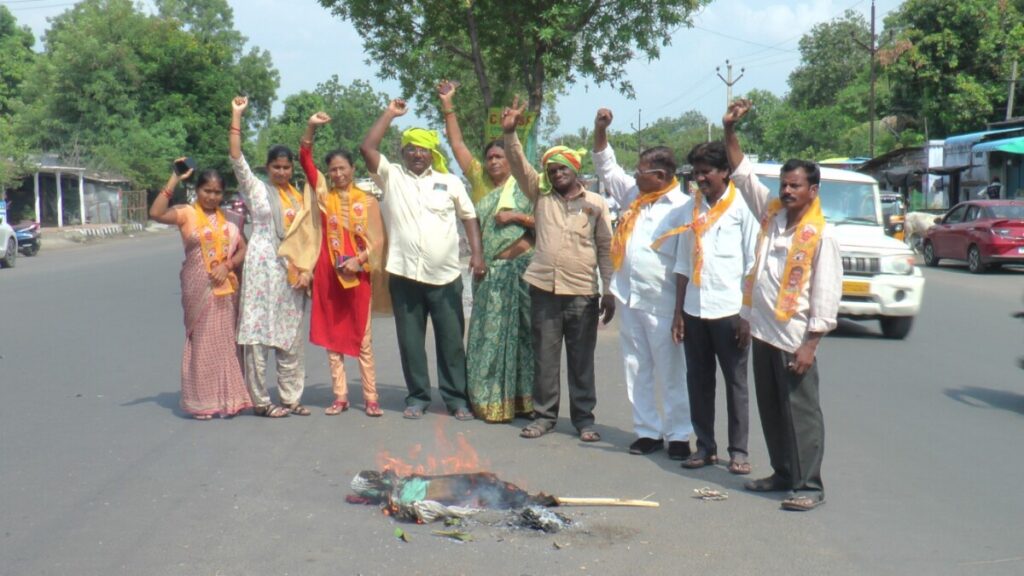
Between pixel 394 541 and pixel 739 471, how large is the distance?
7.08ft

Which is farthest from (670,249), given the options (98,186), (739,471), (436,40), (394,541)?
(98,186)

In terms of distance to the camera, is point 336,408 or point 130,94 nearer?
point 336,408

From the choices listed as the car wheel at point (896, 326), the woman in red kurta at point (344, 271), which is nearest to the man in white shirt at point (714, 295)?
the woman in red kurta at point (344, 271)

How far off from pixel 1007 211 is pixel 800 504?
19472 mm

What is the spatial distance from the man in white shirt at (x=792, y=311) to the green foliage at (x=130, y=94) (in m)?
47.5

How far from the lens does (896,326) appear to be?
40.9ft

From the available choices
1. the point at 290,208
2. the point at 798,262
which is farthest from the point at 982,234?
the point at 798,262

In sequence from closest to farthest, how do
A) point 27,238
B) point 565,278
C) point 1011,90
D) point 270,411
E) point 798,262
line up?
point 798,262
point 565,278
point 270,411
point 27,238
point 1011,90

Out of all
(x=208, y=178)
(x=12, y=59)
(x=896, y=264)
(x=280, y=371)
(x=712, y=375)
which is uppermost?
(x=12, y=59)

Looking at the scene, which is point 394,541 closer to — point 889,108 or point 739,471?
point 739,471

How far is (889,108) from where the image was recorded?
4722 cm

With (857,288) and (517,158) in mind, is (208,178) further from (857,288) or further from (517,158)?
(857,288)

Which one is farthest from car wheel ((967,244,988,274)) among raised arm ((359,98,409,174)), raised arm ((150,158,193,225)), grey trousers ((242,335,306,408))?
raised arm ((150,158,193,225))

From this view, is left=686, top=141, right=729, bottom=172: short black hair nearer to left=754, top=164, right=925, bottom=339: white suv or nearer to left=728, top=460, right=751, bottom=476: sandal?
left=728, top=460, right=751, bottom=476: sandal
